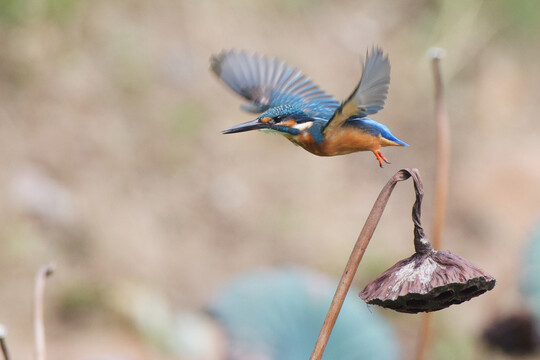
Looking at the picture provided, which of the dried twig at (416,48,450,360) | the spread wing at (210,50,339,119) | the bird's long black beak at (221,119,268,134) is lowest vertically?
the bird's long black beak at (221,119,268,134)

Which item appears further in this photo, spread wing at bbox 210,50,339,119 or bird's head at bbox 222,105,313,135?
spread wing at bbox 210,50,339,119

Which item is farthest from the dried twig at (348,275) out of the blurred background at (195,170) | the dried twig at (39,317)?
the blurred background at (195,170)

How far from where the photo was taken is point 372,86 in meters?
0.63

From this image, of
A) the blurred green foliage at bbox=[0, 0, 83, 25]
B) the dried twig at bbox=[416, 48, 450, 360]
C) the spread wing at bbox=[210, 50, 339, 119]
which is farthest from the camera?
the blurred green foliage at bbox=[0, 0, 83, 25]

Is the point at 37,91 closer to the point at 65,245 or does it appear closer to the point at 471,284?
the point at 65,245

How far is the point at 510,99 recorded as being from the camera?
4.37 m

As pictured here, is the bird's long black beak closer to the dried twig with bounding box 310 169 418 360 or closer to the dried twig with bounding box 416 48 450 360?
the dried twig with bounding box 310 169 418 360

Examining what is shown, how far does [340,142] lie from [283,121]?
6 centimetres

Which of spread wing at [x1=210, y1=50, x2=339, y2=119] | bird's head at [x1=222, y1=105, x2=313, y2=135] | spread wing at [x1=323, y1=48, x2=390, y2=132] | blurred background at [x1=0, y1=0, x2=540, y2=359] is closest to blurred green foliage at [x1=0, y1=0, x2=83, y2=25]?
blurred background at [x1=0, y1=0, x2=540, y2=359]

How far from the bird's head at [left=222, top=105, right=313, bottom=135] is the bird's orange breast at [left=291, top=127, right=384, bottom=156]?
1 centimetres

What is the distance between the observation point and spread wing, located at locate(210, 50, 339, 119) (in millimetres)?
929

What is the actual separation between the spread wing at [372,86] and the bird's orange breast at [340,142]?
→ 38 millimetres

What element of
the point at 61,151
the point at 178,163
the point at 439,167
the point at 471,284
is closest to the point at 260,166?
the point at 178,163

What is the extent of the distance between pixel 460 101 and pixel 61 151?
214 cm
